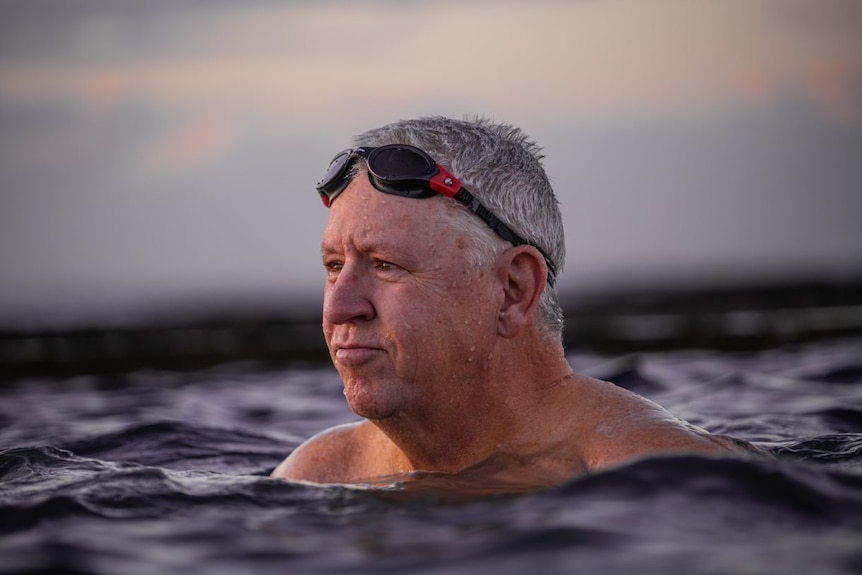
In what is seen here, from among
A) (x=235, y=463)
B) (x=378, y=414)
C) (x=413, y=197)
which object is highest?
(x=413, y=197)

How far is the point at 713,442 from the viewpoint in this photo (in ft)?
13.4

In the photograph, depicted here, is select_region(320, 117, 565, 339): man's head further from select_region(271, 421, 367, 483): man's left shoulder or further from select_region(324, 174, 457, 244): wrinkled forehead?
select_region(271, 421, 367, 483): man's left shoulder

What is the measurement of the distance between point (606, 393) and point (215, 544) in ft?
5.42

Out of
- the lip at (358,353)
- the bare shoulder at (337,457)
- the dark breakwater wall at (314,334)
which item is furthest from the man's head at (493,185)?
the dark breakwater wall at (314,334)

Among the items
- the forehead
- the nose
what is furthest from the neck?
the forehead

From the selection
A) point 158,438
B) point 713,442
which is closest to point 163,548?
point 713,442

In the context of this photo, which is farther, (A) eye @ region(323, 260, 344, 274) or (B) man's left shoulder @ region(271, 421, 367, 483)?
(B) man's left shoulder @ region(271, 421, 367, 483)

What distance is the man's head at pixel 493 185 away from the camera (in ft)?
13.4

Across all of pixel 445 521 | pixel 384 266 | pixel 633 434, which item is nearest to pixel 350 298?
pixel 384 266

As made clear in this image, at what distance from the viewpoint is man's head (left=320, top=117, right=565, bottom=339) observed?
4.09 meters

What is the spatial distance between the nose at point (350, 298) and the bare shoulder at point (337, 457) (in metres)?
0.96

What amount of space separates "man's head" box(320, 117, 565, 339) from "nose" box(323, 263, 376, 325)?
1.17 feet

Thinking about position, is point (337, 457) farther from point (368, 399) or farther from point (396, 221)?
point (396, 221)

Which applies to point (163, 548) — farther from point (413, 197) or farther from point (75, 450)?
point (75, 450)
